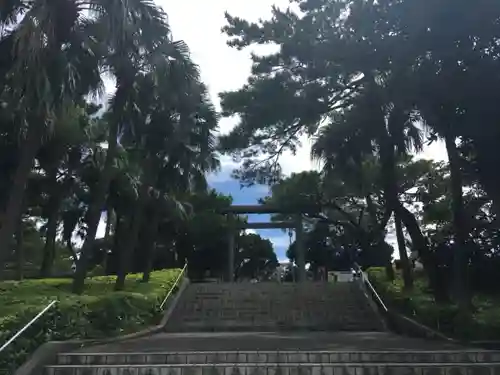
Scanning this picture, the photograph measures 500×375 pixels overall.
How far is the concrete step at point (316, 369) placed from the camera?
8.22 meters

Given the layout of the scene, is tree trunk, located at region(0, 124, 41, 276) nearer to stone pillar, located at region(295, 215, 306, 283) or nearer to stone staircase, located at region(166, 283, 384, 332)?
stone staircase, located at region(166, 283, 384, 332)

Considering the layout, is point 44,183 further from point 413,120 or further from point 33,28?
point 413,120

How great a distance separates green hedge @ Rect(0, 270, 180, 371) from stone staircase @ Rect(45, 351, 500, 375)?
2.23 ft

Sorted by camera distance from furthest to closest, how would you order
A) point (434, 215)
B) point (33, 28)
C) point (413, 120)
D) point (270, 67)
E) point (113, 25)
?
point (434, 215) < point (270, 67) < point (413, 120) < point (113, 25) < point (33, 28)

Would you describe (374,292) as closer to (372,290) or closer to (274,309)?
(372,290)

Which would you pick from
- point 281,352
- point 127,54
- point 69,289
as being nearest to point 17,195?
point 127,54

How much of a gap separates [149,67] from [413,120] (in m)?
6.30

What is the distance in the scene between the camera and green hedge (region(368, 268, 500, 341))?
1053 cm

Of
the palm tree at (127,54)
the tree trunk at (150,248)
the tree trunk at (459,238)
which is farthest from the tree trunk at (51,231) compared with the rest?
the tree trunk at (459,238)

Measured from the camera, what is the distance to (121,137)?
18234mm

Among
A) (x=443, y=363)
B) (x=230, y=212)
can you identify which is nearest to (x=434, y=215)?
(x=443, y=363)

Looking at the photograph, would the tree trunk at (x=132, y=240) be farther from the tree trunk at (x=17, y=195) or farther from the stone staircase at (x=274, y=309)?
the tree trunk at (x=17, y=195)

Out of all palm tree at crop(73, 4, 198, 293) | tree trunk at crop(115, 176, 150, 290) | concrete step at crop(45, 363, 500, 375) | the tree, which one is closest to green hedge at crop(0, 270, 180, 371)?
tree trunk at crop(115, 176, 150, 290)

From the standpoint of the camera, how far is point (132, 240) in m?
19.7
